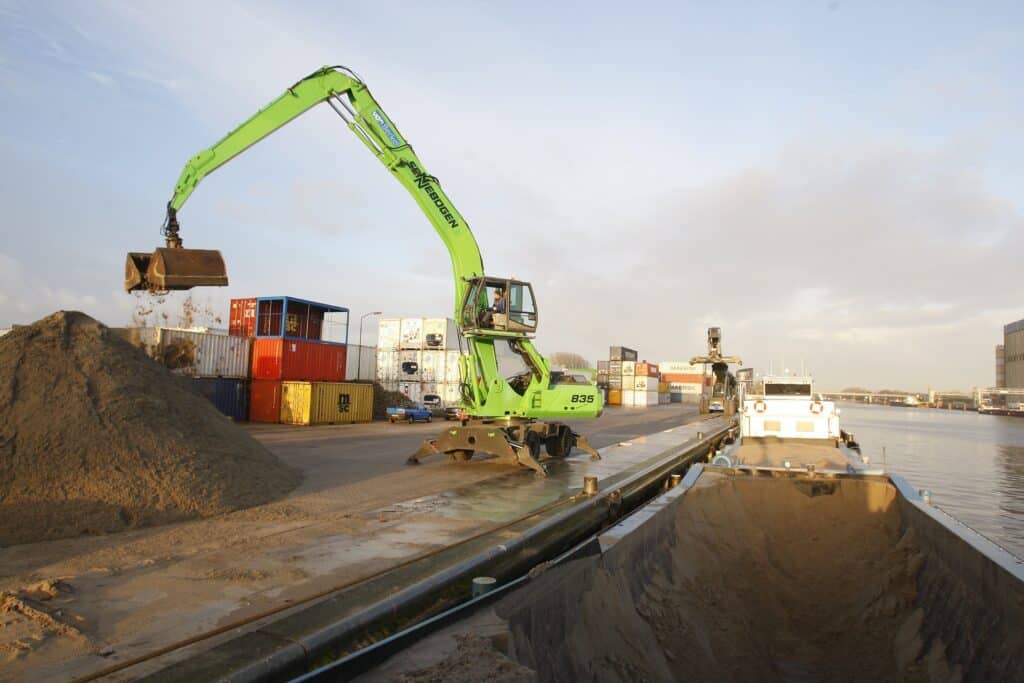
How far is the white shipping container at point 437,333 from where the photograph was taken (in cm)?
4097

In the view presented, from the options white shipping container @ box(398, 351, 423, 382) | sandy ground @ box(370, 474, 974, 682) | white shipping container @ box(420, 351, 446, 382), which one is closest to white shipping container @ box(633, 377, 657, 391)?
white shipping container @ box(420, 351, 446, 382)

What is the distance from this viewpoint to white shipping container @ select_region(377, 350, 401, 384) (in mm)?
41750

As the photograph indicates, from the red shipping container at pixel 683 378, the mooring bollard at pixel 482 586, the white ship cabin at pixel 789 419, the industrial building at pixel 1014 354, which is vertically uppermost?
the industrial building at pixel 1014 354

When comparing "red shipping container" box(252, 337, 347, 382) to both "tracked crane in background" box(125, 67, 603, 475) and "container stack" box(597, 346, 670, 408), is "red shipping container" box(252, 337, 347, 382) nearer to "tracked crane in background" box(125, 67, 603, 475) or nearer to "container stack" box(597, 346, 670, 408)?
"tracked crane in background" box(125, 67, 603, 475)

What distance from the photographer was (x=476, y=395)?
14.5 metres

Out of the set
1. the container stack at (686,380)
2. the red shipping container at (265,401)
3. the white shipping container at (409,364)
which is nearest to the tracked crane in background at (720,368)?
the white shipping container at (409,364)

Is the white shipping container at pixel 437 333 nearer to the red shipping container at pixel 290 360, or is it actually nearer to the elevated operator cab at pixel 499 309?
the red shipping container at pixel 290 360

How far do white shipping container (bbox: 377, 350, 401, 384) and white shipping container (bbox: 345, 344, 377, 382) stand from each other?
1.43m

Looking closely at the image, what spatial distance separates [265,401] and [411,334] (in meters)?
13.1

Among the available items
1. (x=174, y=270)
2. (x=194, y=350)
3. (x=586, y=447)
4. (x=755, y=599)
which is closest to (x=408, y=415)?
(x=194, y=350)

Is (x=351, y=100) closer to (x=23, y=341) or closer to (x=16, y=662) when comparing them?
(x=23, y=341)

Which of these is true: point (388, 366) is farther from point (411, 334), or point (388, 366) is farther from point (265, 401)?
point (265, 401)

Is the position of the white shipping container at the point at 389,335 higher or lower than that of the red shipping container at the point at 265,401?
higher

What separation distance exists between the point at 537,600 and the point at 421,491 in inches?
260
